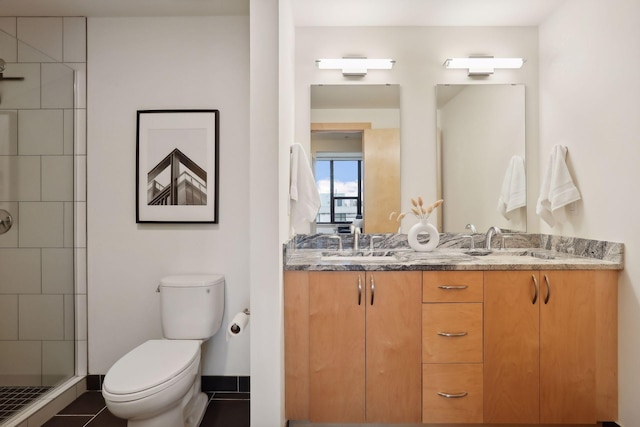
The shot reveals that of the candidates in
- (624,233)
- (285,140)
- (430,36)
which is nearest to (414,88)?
(430,36)

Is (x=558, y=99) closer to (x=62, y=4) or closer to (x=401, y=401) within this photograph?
(x=401, y=401)

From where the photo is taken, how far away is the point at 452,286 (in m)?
1.77

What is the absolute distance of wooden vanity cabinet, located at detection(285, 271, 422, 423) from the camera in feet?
5.82

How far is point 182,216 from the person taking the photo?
7.36 feet

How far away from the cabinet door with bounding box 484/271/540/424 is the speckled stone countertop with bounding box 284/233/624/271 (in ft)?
0.52

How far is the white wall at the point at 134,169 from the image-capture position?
2256 mm

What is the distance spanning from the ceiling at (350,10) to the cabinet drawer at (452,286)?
153cm

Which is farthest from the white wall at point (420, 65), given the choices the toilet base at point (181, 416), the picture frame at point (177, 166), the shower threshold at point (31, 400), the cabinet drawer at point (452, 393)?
the shower threshold at point (31, 400)

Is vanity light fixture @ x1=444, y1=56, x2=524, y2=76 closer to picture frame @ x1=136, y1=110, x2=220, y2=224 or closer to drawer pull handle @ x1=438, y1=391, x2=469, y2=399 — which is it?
picture frame @ x1=136, y1=110, x2=220, y2=224

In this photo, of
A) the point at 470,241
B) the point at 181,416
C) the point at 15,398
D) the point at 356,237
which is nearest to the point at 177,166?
the point at 356,237

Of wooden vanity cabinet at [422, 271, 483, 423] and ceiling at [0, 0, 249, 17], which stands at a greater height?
ceiling at [0, 0, 249, 17]

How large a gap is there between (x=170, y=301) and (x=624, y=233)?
2315mm

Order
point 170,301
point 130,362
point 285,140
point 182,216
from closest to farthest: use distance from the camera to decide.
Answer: point 130,362
point 285,140
point 170,301
point 182,216

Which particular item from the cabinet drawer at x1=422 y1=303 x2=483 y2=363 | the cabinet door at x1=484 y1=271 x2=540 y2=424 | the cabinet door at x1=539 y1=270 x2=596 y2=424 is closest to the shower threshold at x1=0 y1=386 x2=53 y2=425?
the cabinet drawer at x1=422 y1=303 x2=483 y2=363
